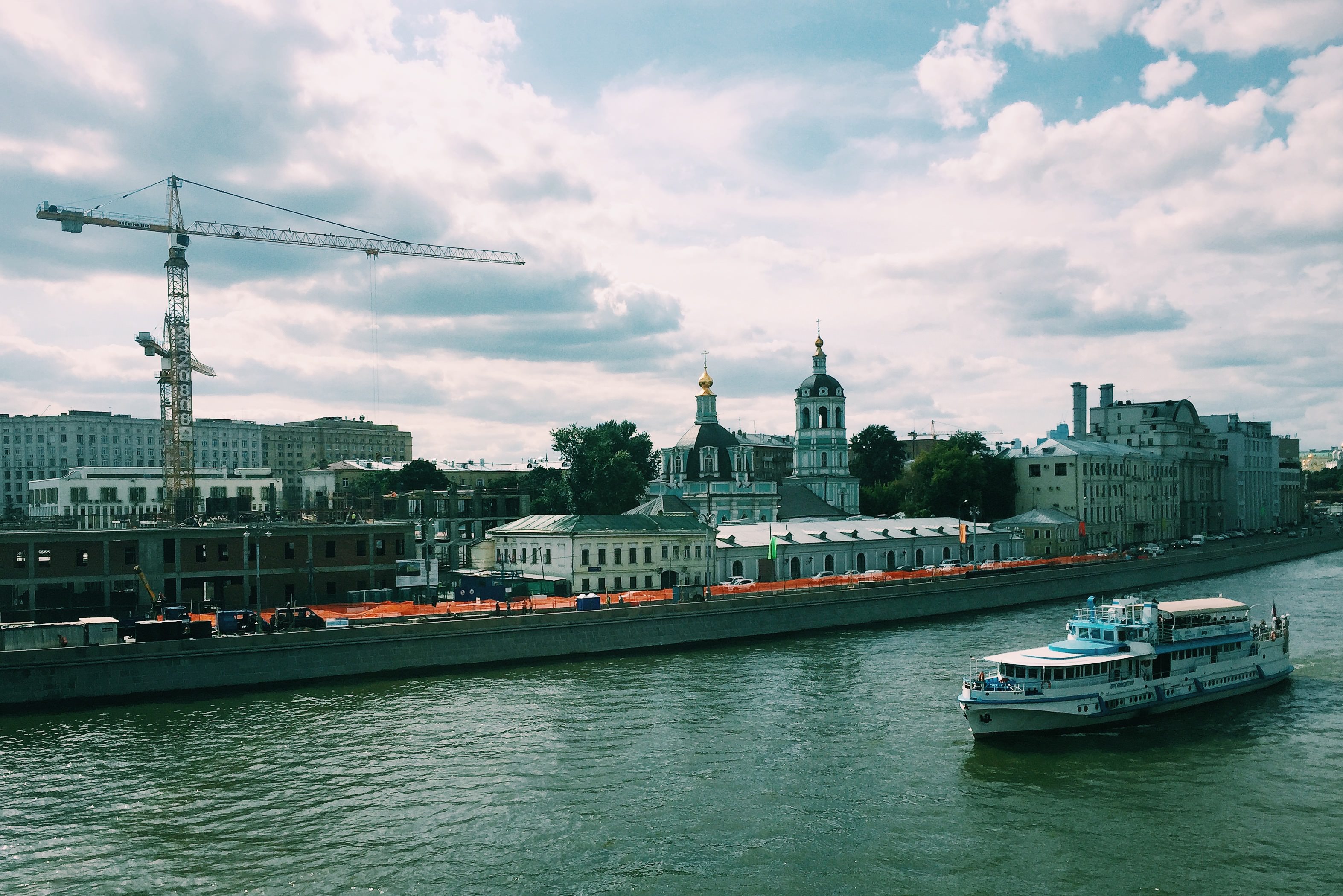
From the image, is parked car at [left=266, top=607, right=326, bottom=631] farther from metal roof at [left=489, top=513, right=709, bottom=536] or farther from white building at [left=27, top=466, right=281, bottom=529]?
white building at [left=27, top=466, right=281, bottom=529]

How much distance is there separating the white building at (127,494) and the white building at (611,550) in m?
20.6

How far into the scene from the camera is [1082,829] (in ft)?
94.7

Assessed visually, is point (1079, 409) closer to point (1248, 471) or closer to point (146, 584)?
point (1248, 471)

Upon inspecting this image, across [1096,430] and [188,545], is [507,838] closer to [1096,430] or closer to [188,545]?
[188,545]

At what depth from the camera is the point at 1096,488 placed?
123750 millimetres

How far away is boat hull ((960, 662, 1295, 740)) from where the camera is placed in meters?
37.7

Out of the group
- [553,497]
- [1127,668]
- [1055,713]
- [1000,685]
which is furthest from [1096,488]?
[1000,685]

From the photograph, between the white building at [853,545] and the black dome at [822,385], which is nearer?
the white building at [853,545]

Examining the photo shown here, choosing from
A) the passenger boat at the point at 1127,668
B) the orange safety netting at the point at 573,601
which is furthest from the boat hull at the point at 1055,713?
the orange safety netting at the point at 573,601

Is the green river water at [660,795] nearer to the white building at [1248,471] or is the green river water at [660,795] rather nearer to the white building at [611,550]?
the white building at [611,550]

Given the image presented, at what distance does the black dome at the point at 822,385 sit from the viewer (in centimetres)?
11831

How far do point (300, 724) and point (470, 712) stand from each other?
7.06m

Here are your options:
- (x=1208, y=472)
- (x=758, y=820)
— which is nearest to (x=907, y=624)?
(x=758, y=820)

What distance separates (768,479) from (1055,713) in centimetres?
7750
